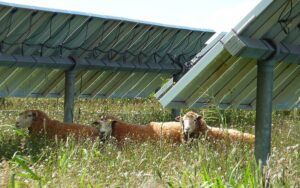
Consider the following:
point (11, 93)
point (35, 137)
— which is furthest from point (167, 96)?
point (11, 93)

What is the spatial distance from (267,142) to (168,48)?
9511 millimetres

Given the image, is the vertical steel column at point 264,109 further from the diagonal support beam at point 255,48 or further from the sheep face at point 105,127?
the sheep face at point 105,127

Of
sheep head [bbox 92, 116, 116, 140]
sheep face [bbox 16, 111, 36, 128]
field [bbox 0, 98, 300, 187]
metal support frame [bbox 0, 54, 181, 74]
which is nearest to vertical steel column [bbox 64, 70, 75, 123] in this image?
metal support frame [bbox 0, 54, 181, 74]

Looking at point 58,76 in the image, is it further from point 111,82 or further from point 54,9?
point 54,9

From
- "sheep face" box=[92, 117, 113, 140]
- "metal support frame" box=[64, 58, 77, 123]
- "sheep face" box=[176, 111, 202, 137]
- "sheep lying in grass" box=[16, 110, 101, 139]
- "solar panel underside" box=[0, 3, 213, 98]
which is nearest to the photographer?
"sheep face" box=[176, 111, 202, 137]

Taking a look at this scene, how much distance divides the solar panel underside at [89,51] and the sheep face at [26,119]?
0.85 metres

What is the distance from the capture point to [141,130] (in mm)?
11031

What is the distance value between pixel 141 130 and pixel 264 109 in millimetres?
4977

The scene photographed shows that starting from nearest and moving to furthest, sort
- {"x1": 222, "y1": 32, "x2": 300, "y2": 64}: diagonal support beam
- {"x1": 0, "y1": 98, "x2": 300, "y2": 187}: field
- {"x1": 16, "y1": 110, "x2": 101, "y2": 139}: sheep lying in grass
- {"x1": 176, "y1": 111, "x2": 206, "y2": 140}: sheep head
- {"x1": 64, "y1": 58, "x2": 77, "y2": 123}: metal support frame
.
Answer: {"x1": 0, "y1": 98, "x2": 300, "y2": 187}: field → {"x1": 222, "y1": 32, "x2": 300, "y2": 64}: diagonal support beam → {"x1": 176, "y1": 111, "x2": 206, "y2": 140}: sheep head → {"x1": 16, "y1": 110, "x2": 101, "y2": 139}: sheep lying in grass → {"x1": 64, "y1": 58, "x2": 77, "y2": 123}: metal support frame

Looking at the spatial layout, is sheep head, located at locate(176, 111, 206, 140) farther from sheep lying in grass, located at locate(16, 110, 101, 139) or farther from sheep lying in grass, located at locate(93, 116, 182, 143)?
sheep lying in grass, located at locate(16, 110, 101, 139)

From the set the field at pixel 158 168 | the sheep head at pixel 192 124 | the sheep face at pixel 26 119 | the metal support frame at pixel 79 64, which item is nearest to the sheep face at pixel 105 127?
the sheep head at pixel 192 124

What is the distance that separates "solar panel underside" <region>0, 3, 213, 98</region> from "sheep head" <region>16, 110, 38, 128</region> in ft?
2.73

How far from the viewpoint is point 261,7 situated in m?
5.55

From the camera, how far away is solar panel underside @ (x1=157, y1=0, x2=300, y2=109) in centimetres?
574
